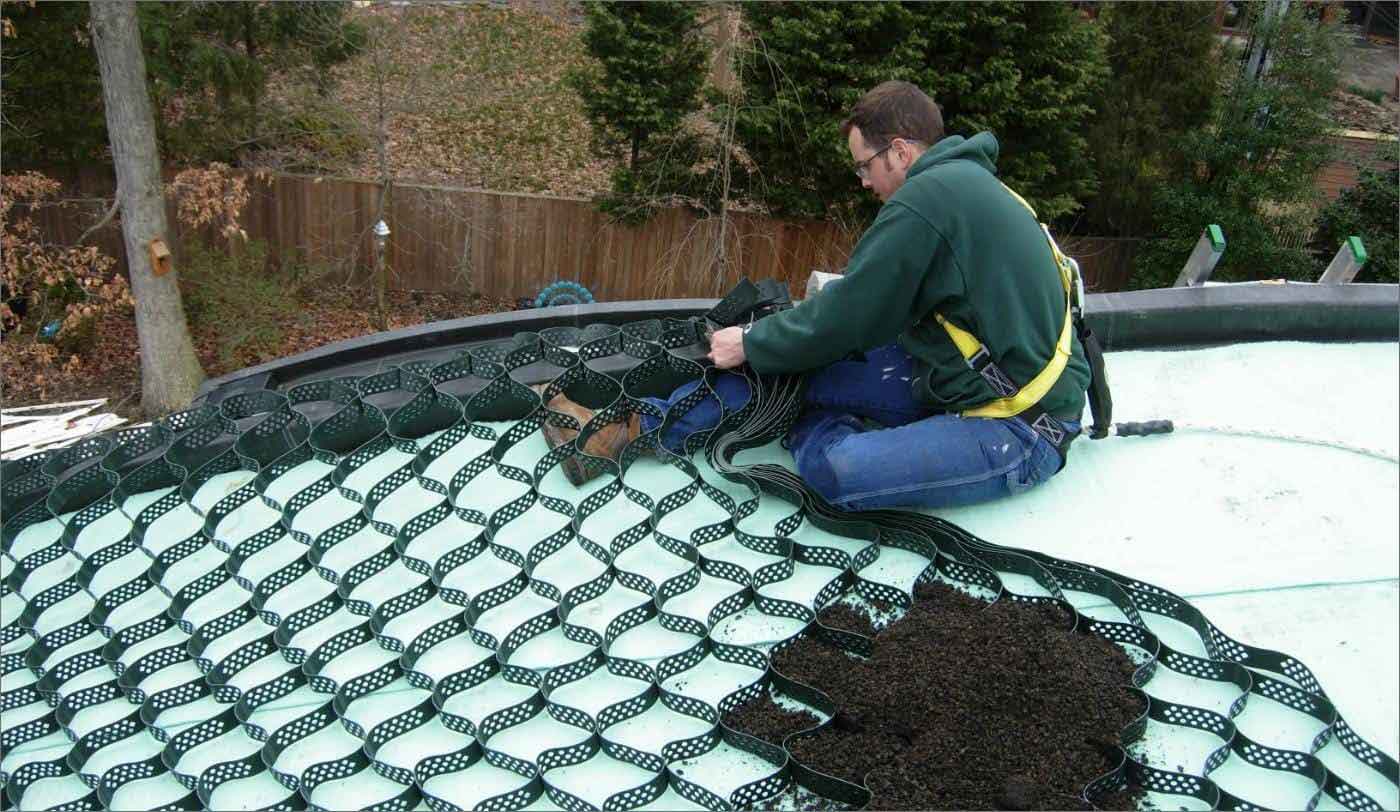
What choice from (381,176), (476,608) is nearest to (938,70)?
(381,176)

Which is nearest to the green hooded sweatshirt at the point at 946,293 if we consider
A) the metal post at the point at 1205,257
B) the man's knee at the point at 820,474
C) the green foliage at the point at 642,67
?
the man's knee at the point at 820,474

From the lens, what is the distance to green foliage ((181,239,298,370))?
1552 cm

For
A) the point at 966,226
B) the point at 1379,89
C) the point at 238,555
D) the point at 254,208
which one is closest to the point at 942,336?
the point at 966,226

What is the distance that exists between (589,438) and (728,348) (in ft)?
1.84

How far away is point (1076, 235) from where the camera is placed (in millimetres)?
18469

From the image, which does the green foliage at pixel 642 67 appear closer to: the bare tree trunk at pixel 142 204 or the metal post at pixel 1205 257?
the bare tree trunk at pixel 142 204

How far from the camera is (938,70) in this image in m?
14.8

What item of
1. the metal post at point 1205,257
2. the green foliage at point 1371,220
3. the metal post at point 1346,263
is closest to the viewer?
the metal post at point 1205,257

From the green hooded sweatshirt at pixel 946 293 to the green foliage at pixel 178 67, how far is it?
43.7 ft

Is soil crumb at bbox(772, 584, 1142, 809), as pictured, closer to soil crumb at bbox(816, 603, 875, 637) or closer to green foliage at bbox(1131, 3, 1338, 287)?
soil crumb at bbox(816, 603, 875, 637)

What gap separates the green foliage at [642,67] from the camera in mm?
14656

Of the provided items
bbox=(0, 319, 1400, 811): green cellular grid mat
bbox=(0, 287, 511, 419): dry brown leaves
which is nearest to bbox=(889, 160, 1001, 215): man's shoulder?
bbox=(0, 319, 1400, 811): green cellular grid mat

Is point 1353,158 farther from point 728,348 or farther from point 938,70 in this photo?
point 728,348

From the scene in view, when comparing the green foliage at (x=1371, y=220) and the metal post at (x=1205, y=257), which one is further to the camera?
the green foliage at (x=1371, y=220)
